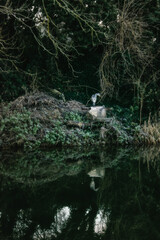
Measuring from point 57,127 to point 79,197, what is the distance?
4.66m

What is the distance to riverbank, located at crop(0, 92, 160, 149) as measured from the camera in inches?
330

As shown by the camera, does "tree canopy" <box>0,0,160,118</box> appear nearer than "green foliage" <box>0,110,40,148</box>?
No

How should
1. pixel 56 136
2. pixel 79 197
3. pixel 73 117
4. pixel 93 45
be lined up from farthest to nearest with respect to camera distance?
pixel 93 45 → pixel 73 117 → pixel 56 136 → pixel 79 197

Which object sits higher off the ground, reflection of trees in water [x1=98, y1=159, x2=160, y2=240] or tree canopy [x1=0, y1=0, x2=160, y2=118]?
tree canopy [x1=0, y1=0, x2=160, y2=118]

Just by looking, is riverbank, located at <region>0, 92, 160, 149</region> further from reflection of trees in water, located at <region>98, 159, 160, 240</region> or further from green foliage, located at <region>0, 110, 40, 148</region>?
reflection of trees in water, located at <region>98, 159, 160, 240</region>

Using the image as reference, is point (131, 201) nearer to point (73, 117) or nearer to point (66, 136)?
point (66, 136)

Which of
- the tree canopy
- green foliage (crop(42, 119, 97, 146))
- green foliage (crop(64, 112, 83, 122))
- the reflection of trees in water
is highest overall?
the tree canopy

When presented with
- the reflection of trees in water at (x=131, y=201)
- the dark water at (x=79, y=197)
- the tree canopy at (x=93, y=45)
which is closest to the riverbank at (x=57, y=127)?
the tree canopy at (x=93, y=45)

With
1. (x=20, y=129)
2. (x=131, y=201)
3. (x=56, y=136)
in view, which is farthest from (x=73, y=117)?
(x=131, y=201)

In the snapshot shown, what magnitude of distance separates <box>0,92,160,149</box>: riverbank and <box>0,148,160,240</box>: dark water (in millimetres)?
1231

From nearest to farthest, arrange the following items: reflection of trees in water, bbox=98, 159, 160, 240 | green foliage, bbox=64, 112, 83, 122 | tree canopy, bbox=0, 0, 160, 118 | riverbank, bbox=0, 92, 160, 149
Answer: reflection of trees in water, bbox=98, 159, 160, 240, riverbank, bbox=0, 92, 160, 149, green foliage, bbox=64, 112, 83, 122, tree canopy, bbox=0, 0, 160, 118

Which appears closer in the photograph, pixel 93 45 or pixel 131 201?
pixel 131 201

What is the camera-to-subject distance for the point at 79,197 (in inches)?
168

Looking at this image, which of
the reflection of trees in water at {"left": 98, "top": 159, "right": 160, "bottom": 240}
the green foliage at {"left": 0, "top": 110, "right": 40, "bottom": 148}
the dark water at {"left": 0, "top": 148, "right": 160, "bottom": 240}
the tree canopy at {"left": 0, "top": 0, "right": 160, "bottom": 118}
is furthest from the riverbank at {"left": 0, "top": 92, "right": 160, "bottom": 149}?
the reflection of trees in water at {"left": 98, "top": 159, "right": 160, "bottom": 240}
